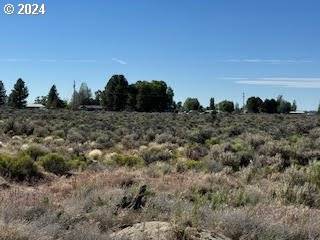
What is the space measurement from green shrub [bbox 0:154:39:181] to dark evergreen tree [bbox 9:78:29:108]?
9981 centimetres

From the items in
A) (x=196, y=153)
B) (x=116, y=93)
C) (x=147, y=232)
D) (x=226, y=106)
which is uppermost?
(x=116, y=93)

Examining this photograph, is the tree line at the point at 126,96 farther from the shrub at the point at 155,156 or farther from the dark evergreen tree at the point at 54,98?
the shrub at the point at 155,156

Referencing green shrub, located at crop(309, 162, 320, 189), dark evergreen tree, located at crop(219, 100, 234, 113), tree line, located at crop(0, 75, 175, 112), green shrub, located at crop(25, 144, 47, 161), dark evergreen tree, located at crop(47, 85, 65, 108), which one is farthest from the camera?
dark evergreen tree, located at crop(219, 100, 234, 113)

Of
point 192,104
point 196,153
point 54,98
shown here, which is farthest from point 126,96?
point 196,153

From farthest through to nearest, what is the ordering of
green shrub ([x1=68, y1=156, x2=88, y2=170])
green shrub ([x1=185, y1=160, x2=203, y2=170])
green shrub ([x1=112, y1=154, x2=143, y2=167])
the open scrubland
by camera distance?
green shrub ([x1=112, y1=154, x2=143, y2=167]), green shrub ([x1=68, y1=156, x2=88, y2=170]), green shrub ([x1=185, y1=160, x2=203, y2=170]), the open scrubland

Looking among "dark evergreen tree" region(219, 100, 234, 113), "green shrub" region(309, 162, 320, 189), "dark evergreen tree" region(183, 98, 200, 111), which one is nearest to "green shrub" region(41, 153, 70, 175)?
"green shrub" region(309, 162, 320, 189)

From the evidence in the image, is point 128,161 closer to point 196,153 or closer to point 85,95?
point 196,153

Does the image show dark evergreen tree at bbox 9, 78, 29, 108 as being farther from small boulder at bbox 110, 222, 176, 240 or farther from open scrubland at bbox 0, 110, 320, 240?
small boulder at bbox 110, 222, 176, 240

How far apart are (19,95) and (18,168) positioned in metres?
101

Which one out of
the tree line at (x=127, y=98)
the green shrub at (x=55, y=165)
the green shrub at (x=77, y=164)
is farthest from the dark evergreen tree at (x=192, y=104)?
the green shrub at (x=55, y=165)

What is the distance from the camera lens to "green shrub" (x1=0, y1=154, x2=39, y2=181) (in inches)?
563

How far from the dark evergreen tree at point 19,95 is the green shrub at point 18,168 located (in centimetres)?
9981

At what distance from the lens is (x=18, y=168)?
14.6 m

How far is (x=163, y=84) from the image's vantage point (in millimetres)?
119438
